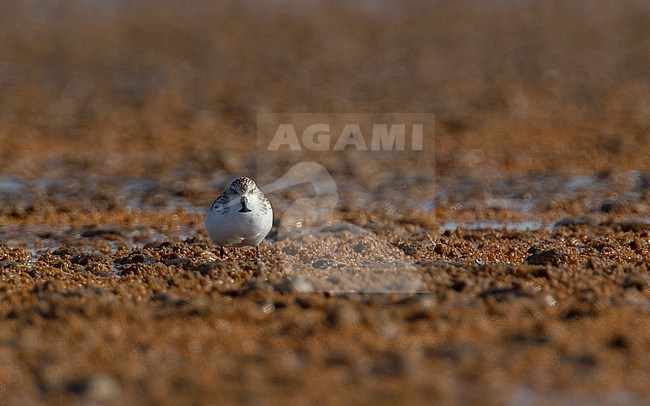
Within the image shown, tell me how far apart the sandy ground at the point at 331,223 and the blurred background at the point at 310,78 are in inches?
5.5

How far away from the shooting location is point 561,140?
906 inches

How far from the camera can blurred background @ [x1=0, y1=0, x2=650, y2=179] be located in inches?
856

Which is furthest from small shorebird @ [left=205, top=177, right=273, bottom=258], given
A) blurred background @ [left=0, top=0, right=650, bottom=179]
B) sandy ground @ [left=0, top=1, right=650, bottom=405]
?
blurred background @ [left=0, top=0, right=650, bottom=179]

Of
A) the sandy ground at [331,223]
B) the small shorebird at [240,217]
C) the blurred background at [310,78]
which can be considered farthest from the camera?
the blurred background at [310,78]

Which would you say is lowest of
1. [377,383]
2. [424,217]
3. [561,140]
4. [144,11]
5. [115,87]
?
[377,383]

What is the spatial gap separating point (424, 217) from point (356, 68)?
746 inches

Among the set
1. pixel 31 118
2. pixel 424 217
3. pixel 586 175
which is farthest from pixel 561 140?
pixel 31 118

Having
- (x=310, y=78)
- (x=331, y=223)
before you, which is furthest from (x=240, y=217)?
(x=310, y=78)

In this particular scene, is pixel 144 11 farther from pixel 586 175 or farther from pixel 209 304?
pixel 209 304

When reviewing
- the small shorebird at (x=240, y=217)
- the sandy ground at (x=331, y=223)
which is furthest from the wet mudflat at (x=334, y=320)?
the small shorebird at (x=240, y=217)

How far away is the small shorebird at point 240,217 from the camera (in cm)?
1067

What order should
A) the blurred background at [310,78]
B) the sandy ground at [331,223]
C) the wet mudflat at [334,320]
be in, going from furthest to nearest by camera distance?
the blurred background at [310,78], the sandy ground at [331,223], the wet mudflat at [334,320]

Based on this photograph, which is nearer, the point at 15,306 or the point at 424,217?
the point at 15,306

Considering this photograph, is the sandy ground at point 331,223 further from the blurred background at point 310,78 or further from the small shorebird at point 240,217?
the small shorebird at point 240,217
